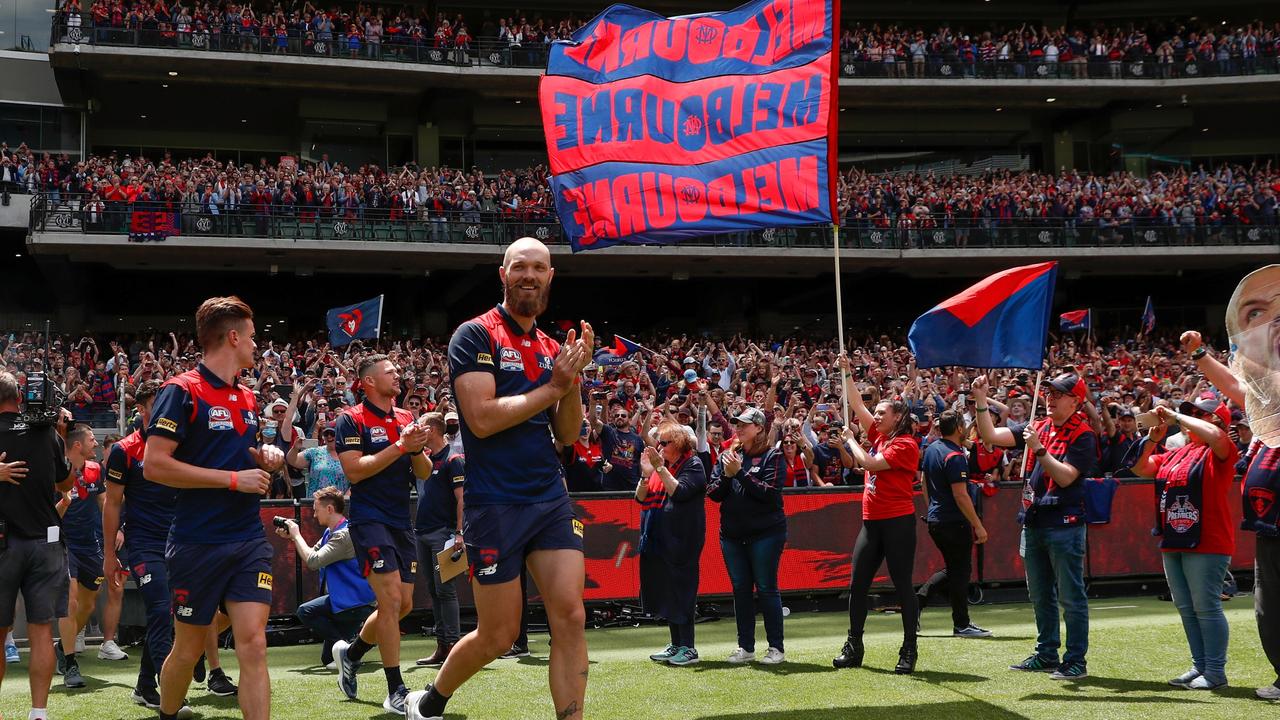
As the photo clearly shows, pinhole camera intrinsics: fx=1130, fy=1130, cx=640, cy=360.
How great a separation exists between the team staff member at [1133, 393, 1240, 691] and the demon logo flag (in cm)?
296

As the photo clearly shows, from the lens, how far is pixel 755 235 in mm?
34938

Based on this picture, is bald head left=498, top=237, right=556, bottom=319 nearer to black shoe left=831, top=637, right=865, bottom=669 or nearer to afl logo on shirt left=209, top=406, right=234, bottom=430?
afl logo on shirt left=209, top=406, right=234, bottom=430

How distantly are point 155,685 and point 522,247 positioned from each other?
4618 millimetres

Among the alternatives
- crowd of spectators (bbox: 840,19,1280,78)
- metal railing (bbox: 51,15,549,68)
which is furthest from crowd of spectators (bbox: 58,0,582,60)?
crowd of spectators (bbox: 840,19,1280,78)

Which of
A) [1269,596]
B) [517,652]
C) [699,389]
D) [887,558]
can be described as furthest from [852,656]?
[699,389]

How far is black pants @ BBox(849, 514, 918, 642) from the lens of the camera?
834 centimetres

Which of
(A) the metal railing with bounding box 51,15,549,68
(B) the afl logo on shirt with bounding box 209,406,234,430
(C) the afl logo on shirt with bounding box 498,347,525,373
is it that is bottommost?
(B) the afl logo on shirt with bounding box 209,406,234,430

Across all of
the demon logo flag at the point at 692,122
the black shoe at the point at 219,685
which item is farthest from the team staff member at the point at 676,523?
the black shoe at the point at 219,685

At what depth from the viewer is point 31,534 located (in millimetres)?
6738

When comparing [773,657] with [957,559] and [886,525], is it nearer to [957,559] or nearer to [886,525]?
[886,525]

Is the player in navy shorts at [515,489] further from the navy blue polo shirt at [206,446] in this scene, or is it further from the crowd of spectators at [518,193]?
the crowd of spectators at [518,193]

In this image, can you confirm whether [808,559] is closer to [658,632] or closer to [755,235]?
[658,632]

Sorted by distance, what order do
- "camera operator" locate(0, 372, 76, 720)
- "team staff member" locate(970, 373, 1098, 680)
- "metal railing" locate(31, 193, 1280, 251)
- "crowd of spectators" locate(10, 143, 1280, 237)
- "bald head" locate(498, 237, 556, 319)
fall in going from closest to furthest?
"bald head" locate(498, 237, 556, 319)
"camera operator" locate(0, 372, 76, 720)
"team staff member" locate(970, 373, 1098, 680)
"metal railing" locate(31, 193, 1280, 251)
"crowd of spectators" locate(10, 143, 1280, 237)

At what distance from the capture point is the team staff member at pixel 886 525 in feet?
27.5
